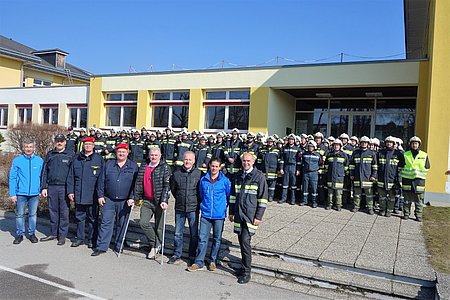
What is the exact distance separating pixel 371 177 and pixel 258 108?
716cm

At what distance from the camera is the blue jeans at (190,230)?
5914 millimetres

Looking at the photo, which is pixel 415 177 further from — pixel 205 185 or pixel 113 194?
pixel 113 194

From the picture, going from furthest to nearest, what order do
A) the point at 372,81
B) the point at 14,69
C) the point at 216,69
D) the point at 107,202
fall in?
1. the point at 14,69
2. the point at 216,69
3. the point at 372,81
4. the point at 107,202

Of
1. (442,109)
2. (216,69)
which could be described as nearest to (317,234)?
(442,109)

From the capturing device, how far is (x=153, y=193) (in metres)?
6.12

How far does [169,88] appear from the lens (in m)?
17.4

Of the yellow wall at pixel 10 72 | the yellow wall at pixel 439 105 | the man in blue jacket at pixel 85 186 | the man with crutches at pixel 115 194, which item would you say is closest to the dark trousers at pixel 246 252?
the man with crutches at pixel 115 194

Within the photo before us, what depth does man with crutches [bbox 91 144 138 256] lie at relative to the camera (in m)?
6.34

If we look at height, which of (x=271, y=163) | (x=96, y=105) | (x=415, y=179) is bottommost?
(x=415, y=179)

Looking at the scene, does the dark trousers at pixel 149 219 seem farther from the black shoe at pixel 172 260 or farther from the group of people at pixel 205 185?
the black shoe at pixel 172 260

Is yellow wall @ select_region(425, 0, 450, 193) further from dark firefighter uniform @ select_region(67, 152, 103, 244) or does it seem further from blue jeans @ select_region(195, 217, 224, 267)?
dark firefighter uniform @ select_region(67, 152, 103, 244)

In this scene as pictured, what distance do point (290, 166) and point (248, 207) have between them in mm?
5086

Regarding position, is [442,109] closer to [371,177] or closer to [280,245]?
[371,177]

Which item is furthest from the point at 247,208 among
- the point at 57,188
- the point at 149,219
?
the point at 57,188
